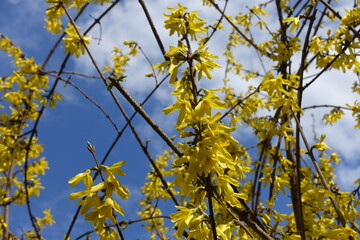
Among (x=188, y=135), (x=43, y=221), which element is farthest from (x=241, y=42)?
(x=188, y=135)

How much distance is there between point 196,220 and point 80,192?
490 millimetres

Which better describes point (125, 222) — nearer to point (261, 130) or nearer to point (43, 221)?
point (261, 130)

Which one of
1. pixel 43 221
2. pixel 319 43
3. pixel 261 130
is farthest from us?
pixel 43 221

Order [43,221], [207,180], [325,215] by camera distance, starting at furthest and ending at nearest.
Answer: [43,221]
[325,215]
[207,180]

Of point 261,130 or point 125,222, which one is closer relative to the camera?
point 125,222

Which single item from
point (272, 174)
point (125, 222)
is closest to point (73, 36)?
point (125, 222)

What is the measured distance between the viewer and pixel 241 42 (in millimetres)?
7293

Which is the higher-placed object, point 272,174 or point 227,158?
point 272,174

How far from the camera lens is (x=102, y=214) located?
1448 mm

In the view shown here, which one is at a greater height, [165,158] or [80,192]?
[165,158]

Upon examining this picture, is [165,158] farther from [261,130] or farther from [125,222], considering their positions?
[125,222]

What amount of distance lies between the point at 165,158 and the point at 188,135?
5742mm

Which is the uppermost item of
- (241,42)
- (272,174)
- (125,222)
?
(241,42)

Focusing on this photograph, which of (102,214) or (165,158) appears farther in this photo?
(165,158)
